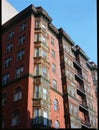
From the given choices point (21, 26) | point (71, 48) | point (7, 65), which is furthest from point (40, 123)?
point (71, 48)

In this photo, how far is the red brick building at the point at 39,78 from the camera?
125 feet

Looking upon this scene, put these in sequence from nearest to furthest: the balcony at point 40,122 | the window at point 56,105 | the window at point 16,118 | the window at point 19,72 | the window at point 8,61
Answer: the balcony at point 40,122, the window at point 16,118, the window at point 19,72, the window at point 56,105, the window at point 8,61

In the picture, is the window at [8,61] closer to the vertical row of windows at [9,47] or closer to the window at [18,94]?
the vertical row of windows at [9,47]

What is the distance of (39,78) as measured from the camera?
1608 inches

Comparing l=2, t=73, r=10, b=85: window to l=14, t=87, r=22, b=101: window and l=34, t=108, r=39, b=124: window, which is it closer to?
l=14, t=87, r=22, b=101: window

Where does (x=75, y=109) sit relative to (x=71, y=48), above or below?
below

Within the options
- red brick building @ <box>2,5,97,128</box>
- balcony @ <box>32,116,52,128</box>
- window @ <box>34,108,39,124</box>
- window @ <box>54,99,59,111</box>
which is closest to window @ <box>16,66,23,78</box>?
red brick building @ <box>2,5,97,128</box>

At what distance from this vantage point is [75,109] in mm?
48281

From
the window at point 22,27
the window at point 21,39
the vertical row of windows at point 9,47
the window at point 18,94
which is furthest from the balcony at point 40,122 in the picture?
the window at point 22,27

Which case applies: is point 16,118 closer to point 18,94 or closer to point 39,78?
point 18,94

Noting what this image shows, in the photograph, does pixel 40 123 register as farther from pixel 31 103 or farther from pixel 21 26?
pixel 21 26

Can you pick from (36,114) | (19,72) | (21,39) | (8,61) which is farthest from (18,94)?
(21,39)

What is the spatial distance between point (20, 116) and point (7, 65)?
13.8 meters

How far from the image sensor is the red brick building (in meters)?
38.2
